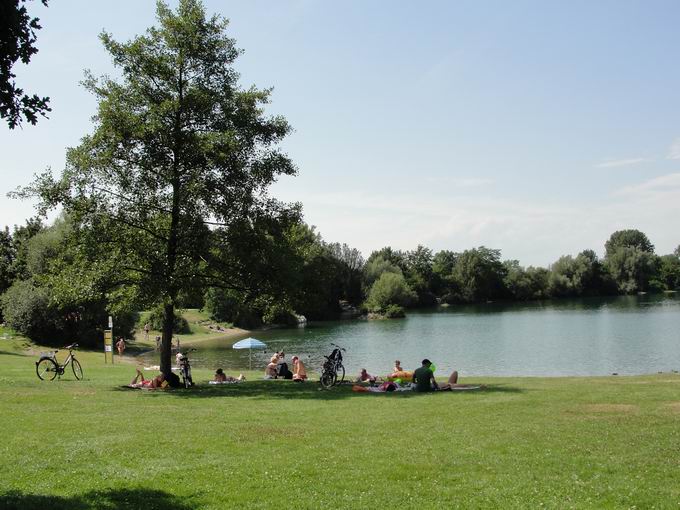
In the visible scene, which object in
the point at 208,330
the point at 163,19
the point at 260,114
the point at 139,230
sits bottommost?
the point at 208,330

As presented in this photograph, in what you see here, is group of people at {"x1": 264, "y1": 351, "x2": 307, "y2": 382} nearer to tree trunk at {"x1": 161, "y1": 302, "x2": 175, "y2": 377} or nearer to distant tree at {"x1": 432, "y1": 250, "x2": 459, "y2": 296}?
tree trunk at {"x1": 161, "y1": 302, "x2": 175, "y2": 377}

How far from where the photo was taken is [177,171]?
24141 mm

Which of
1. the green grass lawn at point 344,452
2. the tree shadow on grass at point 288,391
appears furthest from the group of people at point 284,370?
the green grass lawn at point 344,452

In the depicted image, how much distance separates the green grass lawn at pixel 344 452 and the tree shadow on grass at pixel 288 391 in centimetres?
176

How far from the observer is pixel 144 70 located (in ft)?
78.8

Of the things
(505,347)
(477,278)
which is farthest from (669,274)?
→ (505,347)

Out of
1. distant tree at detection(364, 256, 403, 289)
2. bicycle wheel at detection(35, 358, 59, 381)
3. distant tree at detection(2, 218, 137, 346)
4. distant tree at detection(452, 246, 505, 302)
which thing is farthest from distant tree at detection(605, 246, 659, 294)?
bicycle wheel at detection(35, 358, 59, 381)

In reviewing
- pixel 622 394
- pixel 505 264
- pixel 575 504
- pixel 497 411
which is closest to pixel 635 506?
pixel 575 504

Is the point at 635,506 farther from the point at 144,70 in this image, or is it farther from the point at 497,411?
the point at 144,70

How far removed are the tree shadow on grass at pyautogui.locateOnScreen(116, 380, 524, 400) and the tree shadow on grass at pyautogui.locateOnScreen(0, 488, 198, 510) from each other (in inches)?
452

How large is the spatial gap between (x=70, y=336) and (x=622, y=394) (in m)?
48.8

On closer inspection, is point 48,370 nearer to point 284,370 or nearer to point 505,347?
point 284,370

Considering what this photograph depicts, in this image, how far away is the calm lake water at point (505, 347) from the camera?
3953 cm

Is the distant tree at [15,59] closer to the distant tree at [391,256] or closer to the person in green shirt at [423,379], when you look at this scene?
the person in green shirt at [423,379]
